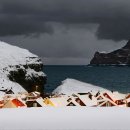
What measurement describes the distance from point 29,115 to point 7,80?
78521mm

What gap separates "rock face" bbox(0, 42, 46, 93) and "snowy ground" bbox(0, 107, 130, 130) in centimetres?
7076

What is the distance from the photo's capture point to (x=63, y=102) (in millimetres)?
23594

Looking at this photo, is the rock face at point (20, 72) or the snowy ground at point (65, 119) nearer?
the snowy ground at point (65, 119)

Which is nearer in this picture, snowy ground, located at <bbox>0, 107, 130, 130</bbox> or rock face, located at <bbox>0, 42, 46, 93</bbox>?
snowy ground, located at <bbox>0, 107, 130, 130</bbox>

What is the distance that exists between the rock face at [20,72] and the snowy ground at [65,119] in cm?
7076

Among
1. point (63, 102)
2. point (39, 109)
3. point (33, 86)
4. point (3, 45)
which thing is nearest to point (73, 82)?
point (33, 86)

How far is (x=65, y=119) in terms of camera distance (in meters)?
3.14

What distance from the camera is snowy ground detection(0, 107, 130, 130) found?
10.0ft

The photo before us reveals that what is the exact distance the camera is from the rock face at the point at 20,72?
80356 millimetres

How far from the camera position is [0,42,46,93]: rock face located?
80356mm

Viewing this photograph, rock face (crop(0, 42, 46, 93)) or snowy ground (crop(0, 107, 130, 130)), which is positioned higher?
rock face (crop(0, 42, 46, 93))

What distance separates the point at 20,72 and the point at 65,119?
85038mm

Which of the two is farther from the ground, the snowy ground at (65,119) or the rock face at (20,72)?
the rock face at (20,72)

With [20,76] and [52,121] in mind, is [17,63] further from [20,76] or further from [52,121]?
[52,121]
